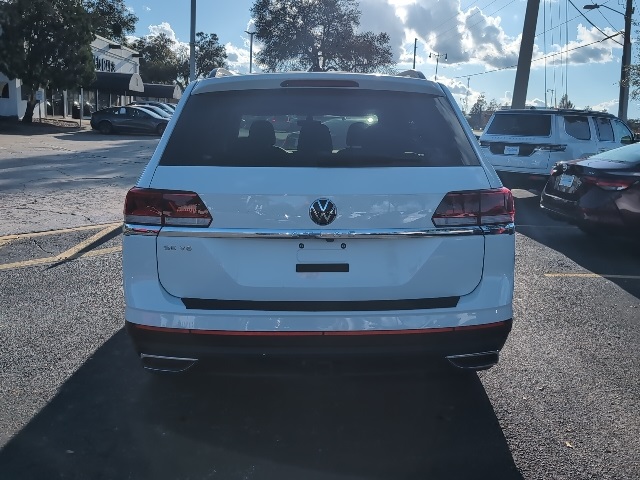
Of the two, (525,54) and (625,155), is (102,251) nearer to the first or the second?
(625,155)

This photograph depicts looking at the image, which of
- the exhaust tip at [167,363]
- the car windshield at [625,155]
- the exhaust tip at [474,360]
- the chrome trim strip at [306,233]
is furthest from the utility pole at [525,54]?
the exhaust tip at [167,363]

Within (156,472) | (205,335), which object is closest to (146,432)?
(156,472)

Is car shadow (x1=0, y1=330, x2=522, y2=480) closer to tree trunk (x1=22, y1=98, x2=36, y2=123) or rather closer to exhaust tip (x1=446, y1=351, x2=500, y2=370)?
exhaust tip (x1=446, y1=351, x2=500, y2=370)

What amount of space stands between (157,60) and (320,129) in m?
84.5

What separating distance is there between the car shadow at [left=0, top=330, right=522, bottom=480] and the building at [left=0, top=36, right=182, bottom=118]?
33422 millimetres

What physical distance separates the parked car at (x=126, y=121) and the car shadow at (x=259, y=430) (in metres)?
30.6

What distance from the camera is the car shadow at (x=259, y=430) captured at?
3.16 m

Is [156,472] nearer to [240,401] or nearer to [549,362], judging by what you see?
[240,401]

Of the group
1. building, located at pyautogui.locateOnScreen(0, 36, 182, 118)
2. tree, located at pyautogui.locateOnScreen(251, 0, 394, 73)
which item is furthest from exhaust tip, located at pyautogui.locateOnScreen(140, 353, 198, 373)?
tree, located at pyautogui.locateOnScreen(251, 0, 394, 73)

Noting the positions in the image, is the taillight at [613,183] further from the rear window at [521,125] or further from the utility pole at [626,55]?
the utility pole at [626,55]

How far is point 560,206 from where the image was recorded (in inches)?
335

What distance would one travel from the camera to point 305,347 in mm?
3113

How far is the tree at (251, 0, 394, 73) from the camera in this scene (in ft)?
150

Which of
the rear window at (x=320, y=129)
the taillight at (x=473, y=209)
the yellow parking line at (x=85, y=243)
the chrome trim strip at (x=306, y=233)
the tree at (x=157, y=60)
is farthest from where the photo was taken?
the tree at (x=157, y=60)
